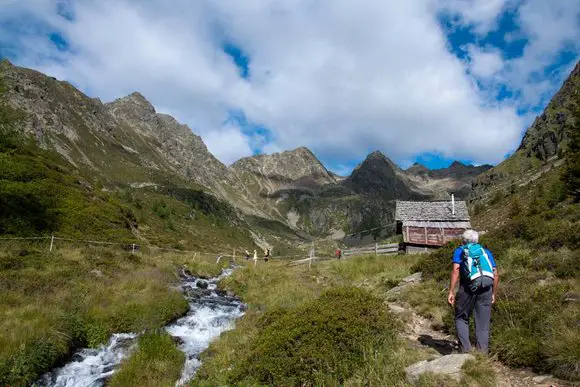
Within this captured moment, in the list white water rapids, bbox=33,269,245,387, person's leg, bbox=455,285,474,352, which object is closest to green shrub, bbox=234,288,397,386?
person's leg, bbox=455,285,474,352

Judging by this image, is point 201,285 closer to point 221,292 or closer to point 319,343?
point 221,292

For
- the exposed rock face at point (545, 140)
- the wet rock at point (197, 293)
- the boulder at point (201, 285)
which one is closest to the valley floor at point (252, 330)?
the wet rock at point (197, 293)

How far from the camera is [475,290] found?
7312mm

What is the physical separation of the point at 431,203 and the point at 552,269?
34.0 metres

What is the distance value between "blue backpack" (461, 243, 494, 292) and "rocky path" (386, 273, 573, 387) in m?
1.42

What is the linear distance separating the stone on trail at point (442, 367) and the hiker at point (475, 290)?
3.19 ft

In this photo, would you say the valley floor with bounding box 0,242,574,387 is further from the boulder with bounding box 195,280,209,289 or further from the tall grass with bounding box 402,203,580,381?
the boulder with bounding box 195,280,209,289

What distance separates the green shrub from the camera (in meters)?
7.41

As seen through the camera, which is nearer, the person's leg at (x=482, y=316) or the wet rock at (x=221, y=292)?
the person's leg at (x=482, y=316)

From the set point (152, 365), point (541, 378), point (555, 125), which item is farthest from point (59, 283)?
point (555, 125)

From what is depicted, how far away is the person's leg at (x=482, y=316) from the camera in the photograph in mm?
7145

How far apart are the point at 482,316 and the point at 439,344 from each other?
2067mm

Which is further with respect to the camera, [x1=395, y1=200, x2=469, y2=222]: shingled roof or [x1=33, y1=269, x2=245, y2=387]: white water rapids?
[x1=395, y1=200, x2=469, y2=222]: shingled roof

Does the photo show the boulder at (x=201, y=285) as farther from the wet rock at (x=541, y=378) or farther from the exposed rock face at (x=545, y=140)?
the exposed rock face at (x=545, y=140)
